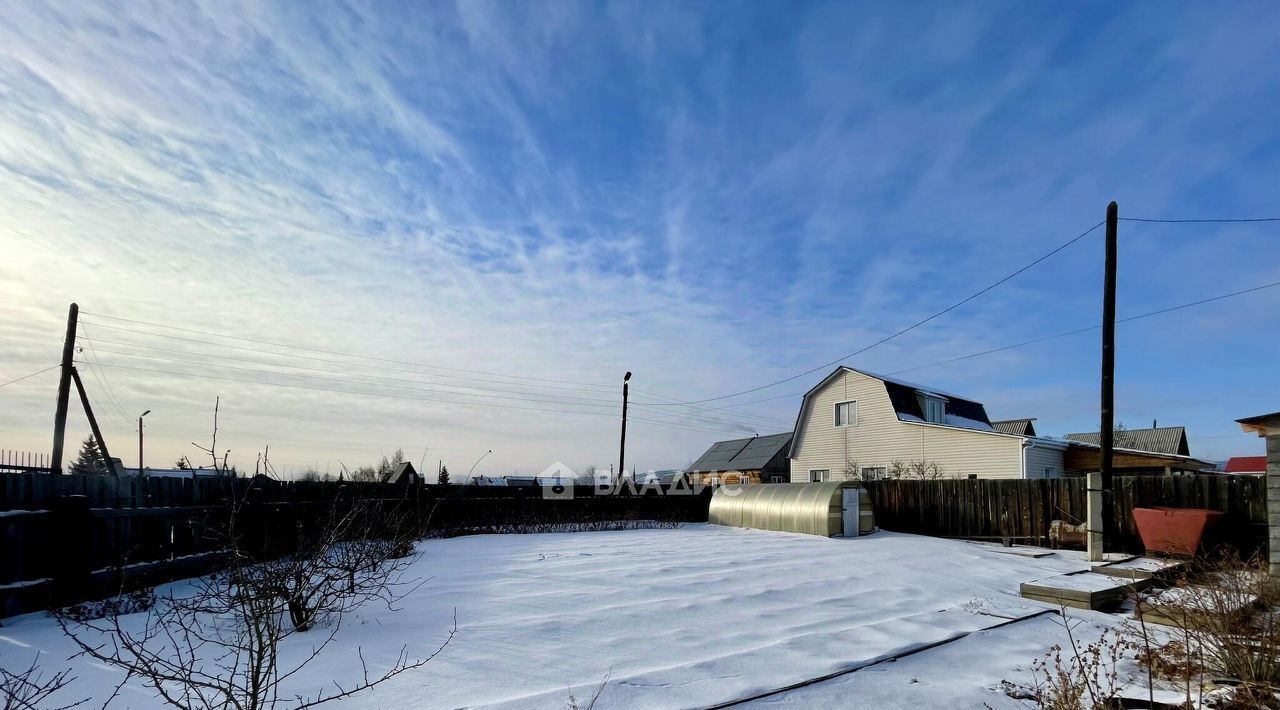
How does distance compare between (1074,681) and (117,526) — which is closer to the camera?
(1074,681)

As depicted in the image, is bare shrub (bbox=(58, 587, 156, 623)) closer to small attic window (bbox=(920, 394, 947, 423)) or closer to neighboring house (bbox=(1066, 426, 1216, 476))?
neighboring house (bbox=(1066, 426, 1216, 476))

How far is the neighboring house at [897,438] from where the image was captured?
22.3 metres

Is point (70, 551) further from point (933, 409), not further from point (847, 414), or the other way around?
point (933, 409)

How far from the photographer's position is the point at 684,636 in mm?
6055

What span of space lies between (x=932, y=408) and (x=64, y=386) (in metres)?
27.3

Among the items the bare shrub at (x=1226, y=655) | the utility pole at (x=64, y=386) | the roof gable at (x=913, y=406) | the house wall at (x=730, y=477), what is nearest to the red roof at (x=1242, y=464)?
the roof gable at (x=913, y=406)

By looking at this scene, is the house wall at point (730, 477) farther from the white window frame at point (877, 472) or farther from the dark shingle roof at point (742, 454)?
the white window frame at point (877, 472)

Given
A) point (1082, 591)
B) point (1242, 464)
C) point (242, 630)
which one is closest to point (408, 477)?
point (242, 630)

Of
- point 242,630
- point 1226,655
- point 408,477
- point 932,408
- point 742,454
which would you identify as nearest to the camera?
point 1226,655

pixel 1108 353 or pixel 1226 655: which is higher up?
pixel 1108 353

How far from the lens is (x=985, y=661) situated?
5324mm

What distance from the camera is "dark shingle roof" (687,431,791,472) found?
38.2 m

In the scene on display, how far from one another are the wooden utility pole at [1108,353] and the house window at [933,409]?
550 inches

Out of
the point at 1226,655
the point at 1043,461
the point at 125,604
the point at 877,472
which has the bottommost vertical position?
the point at 125,604
